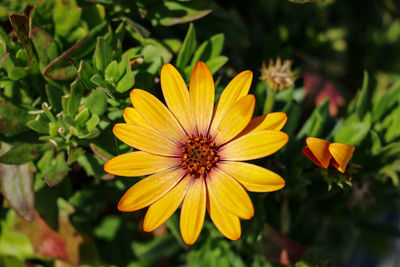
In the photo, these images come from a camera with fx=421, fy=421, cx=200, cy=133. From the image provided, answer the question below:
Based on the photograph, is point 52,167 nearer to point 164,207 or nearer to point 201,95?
point 164,207

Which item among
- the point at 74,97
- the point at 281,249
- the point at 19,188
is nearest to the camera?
the point at 74,97

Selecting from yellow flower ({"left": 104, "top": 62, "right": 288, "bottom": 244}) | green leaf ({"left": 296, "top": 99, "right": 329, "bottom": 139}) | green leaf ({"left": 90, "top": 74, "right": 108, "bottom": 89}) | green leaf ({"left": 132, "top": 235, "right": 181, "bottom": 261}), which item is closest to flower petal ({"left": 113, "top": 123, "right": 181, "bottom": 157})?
yellow flower ({"left": 104, "top": 62, "right": 288, "bottom": 244})

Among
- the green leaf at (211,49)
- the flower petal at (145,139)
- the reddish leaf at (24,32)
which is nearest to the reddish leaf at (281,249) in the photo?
the flower petal at (145,139)

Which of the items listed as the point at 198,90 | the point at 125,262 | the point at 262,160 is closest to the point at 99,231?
the point at 125,262

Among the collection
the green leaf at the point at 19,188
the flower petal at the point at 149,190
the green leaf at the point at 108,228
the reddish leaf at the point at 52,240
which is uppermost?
the flower petal at the point at 149,190

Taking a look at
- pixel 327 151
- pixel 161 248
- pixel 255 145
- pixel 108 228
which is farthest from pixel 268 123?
pixel 108 228

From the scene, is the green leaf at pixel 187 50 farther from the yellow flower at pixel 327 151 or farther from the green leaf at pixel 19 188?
the green leaf at pixel 19 188

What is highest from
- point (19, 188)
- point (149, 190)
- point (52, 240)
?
point (149, 190)
